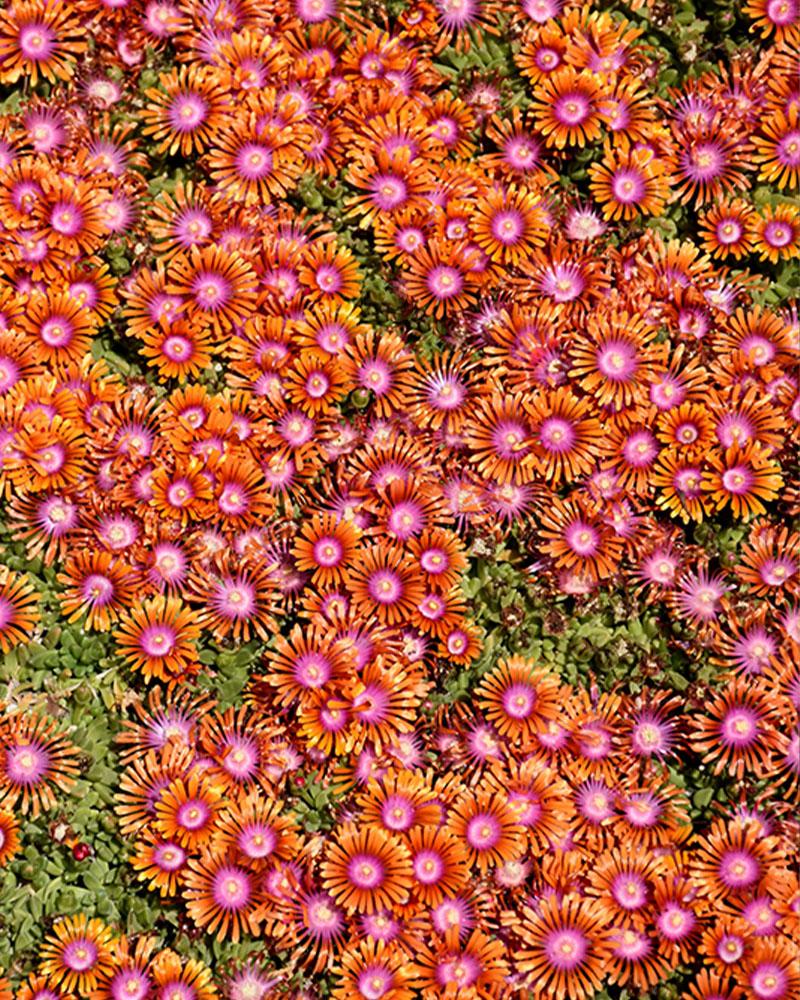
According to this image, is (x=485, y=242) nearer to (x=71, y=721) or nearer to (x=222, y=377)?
(x=222, y=377)

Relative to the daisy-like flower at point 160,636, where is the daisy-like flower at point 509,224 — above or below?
above

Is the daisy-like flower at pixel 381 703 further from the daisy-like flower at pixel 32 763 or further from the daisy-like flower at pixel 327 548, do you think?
the daisy-like flower at pixel 32 763

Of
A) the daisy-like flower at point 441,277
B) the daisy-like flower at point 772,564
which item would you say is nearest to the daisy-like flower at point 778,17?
the daisy-like flower at point 441,277

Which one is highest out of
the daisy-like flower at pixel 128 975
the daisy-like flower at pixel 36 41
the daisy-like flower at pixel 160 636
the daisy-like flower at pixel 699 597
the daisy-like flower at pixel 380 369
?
the daisy-like flower at pixel 36 41

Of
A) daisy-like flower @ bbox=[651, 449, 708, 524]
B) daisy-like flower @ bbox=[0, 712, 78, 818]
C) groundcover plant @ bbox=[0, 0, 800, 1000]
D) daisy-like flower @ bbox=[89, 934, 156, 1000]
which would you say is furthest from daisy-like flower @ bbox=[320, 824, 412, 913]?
daisy-like flower @ bbox=[651, 449, 708, 524]

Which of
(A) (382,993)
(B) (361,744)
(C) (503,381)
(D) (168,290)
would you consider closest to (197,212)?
(D) (168,290)

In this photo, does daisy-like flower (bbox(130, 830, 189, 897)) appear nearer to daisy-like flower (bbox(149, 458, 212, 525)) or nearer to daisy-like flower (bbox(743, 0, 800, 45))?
daisy-like flower (bbox(149, 458, 212, 525))

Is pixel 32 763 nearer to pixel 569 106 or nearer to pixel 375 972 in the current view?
pixel 375 972
